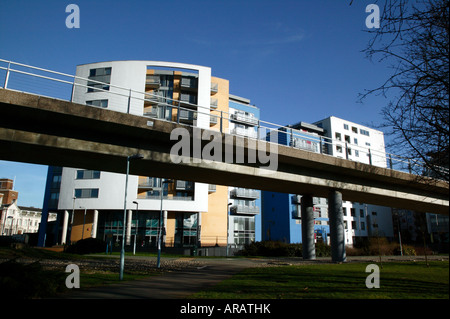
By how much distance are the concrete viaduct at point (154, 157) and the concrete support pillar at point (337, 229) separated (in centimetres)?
7

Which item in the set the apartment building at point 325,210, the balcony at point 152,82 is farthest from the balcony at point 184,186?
the apartment building at point 325,210

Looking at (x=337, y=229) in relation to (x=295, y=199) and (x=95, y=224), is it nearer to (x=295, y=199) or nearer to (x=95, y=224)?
(x=295, y=199)

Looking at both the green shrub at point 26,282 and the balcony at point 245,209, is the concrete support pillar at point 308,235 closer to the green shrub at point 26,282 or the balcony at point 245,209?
the green shrub at point 26,282

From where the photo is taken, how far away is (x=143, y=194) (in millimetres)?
50406

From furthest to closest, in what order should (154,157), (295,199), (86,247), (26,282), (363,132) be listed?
(363,132)
(295,199)
(86,247)
(154,157)
(26,282)

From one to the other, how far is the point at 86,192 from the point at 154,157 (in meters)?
39.1

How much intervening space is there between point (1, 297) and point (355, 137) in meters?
78.8

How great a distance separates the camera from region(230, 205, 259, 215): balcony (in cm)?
5678

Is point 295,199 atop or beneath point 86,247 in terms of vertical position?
atop

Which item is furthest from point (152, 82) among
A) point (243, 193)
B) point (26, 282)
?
point (26, 282)

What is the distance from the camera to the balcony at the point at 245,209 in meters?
56.8

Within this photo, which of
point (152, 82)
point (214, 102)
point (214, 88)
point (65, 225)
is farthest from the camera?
point (214, 102)
